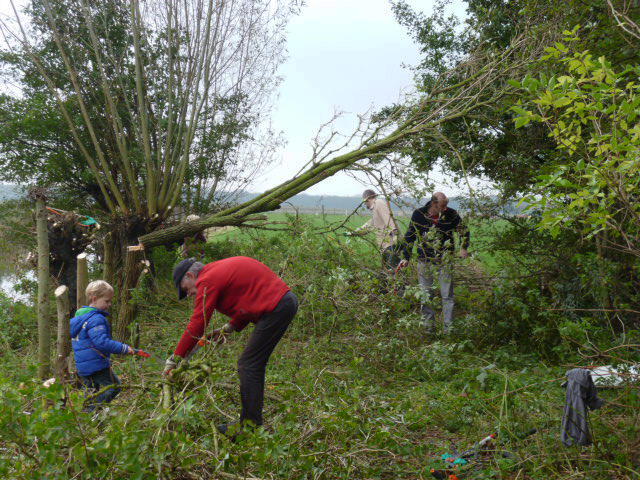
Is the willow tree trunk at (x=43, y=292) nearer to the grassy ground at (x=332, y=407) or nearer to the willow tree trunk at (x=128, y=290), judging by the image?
the grassy ground at (x=332, y=407)

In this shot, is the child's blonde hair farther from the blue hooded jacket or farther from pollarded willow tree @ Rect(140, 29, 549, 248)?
pollarded willow tree @ Rect(140, 29, 549, 248)

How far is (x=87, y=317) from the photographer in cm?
435

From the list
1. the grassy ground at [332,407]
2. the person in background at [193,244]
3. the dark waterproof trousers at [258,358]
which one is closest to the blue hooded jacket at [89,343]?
the grassy ground at [332,407]

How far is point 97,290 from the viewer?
440 cm

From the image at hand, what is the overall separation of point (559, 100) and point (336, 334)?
427 centimetres

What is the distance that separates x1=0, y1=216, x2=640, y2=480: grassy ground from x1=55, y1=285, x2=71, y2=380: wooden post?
1.25 ft

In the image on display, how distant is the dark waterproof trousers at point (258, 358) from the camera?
382 centimetres

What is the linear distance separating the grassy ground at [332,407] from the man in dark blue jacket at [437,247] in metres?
0.23

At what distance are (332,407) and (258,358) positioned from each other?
2.39 feet

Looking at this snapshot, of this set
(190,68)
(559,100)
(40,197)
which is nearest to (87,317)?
(40,197)

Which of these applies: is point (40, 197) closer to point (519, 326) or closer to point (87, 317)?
point (87, 317)

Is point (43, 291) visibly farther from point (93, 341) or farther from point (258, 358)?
point (258, 358)

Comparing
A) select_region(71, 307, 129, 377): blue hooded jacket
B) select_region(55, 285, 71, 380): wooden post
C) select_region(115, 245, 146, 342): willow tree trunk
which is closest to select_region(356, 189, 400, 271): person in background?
select_region(115, 245, 146, 342): willow tree trunk

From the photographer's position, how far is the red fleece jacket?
363 centimetres
